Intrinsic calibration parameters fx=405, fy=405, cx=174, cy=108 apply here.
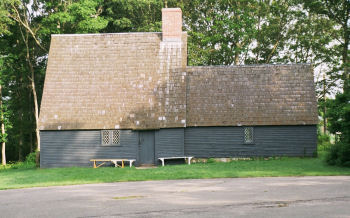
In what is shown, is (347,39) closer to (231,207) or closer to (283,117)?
(283,117)

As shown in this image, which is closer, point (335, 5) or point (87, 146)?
point (87, 146)

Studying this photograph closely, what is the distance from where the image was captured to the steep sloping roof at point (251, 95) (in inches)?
963

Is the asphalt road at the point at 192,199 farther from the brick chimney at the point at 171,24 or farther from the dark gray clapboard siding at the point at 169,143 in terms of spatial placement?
the brick chimney at the point at 171,24

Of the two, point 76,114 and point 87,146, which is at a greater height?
point 76,114

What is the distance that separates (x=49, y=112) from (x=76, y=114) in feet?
5.49

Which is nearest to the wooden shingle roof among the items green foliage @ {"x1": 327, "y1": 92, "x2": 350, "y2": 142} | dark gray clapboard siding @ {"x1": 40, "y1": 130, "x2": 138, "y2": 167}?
dark gray clapboard siding @ {"x1": 40, "y1": 130, "x2": 138, "y2": 167}

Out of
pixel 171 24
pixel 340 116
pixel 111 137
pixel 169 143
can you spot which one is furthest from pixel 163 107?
pixel 340 116

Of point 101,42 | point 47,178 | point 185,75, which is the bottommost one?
point 47,178

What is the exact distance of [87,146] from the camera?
24.1 m

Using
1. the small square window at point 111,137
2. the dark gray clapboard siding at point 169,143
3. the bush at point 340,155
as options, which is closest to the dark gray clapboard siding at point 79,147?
the small square window at point 111,137

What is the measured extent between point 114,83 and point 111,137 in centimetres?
351

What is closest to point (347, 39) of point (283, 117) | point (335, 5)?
point (335, 5)

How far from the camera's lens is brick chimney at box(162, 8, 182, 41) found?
26812mm

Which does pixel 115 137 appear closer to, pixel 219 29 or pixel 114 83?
pixel 114 83
